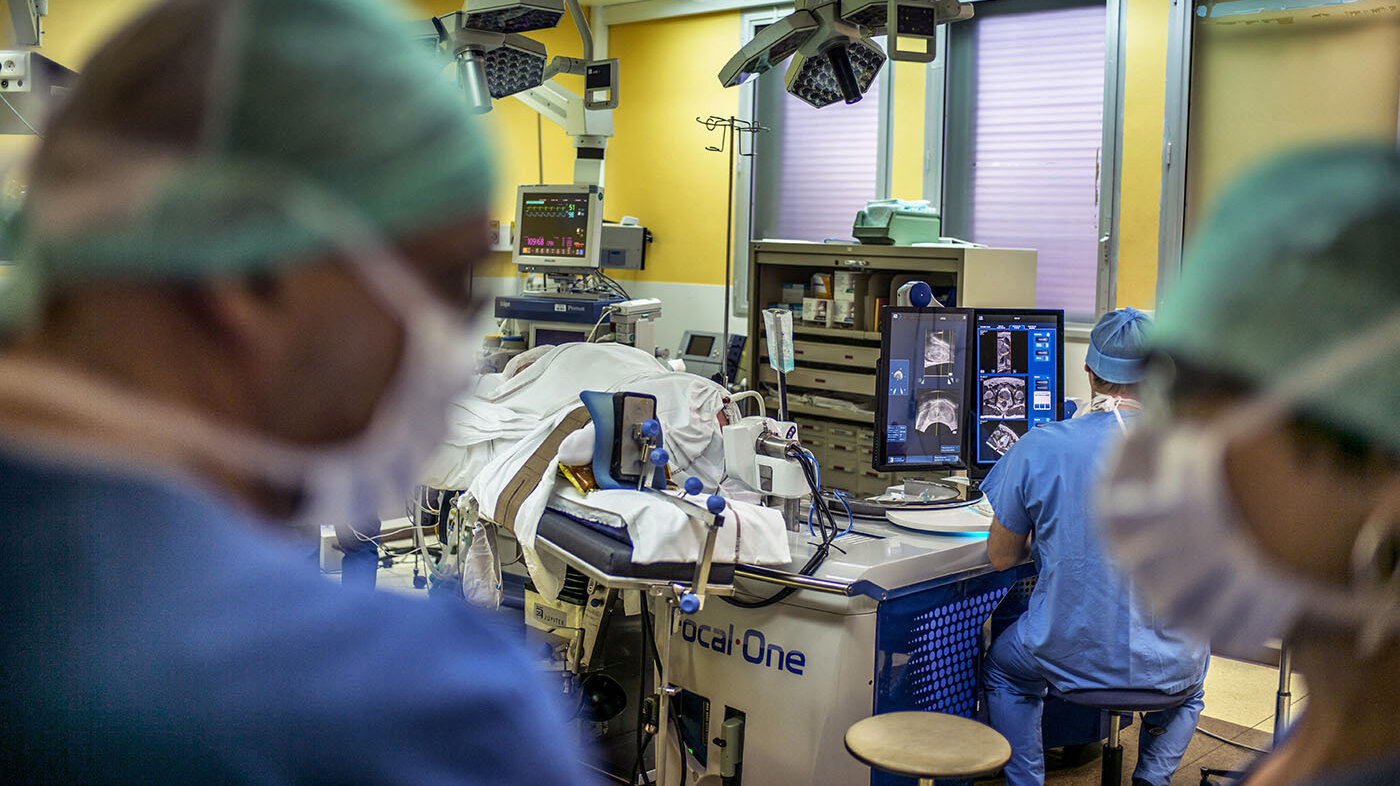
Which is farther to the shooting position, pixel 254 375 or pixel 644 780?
pixel 644 780

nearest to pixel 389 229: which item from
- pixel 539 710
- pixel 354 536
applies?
pixel 539 710

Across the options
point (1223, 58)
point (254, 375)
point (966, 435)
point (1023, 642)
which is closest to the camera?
point (254, 375)

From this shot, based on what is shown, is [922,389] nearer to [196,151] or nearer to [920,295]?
[920,295]

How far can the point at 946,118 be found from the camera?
606 cm

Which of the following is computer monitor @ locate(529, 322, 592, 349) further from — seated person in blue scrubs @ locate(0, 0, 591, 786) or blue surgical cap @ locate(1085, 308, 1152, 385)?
seated person in blue scrubs @ locate(0, 0, 591, 786)

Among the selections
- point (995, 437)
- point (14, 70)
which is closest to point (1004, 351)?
point (995, 437)

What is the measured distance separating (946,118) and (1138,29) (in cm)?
111

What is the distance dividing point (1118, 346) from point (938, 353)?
63 cm

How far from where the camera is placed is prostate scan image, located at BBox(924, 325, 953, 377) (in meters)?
3.23

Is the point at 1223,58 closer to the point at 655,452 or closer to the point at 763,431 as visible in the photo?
the point at 763,431

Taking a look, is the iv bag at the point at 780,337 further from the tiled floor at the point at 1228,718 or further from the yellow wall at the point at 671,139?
the yellow wall at the point at 671,139

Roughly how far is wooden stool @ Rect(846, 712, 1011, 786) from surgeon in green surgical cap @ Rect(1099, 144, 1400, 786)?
54.3 inches

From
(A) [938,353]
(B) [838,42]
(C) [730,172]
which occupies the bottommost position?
(A) [938,353]

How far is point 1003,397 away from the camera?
3.28 metres
